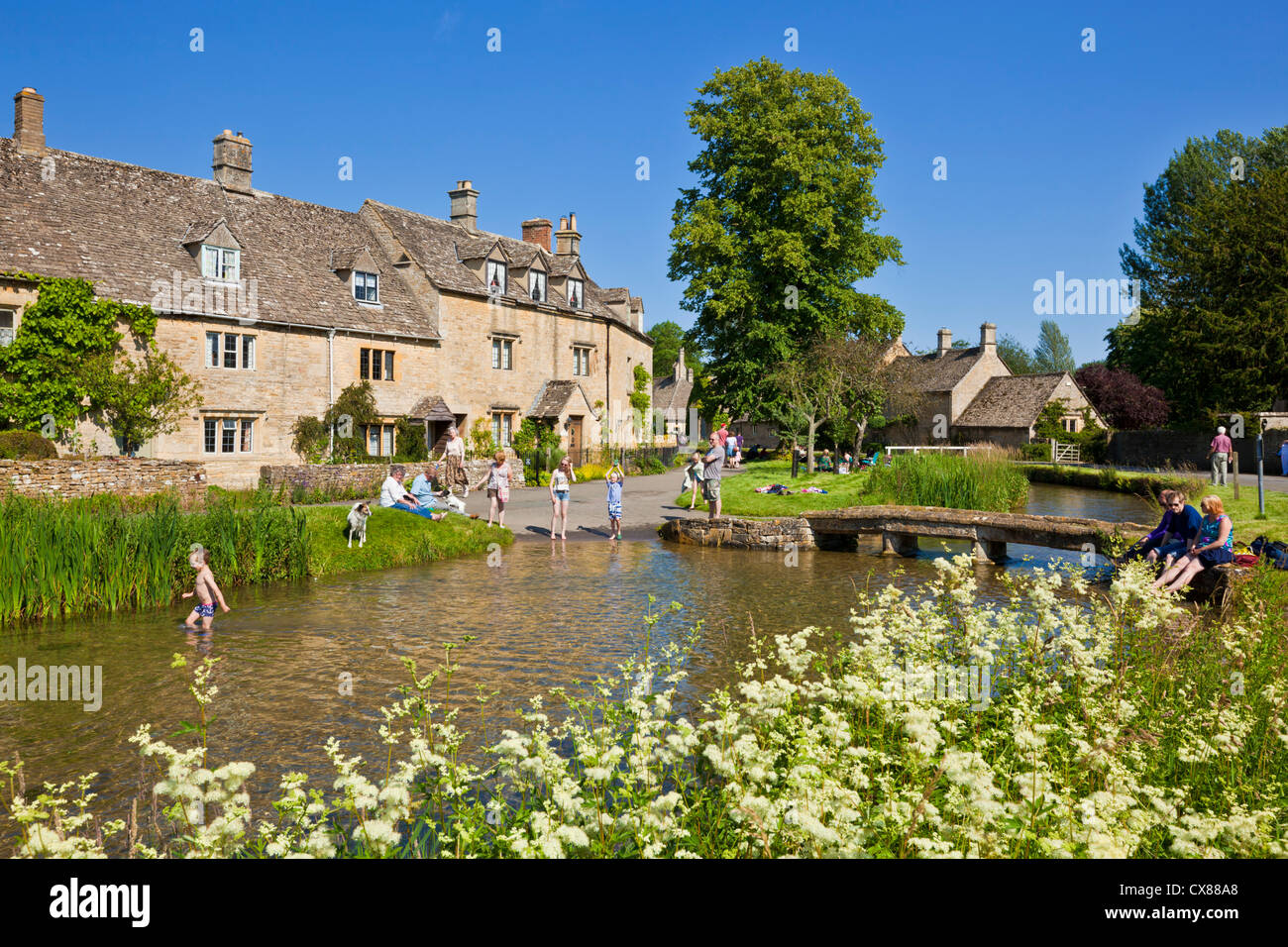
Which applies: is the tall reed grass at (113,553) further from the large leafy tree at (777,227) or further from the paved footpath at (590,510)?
the large leafy tree at (777,227)

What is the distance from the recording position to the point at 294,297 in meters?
33.9

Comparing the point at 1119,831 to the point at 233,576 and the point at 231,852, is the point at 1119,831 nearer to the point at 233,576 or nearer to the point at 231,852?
the point at 231,852

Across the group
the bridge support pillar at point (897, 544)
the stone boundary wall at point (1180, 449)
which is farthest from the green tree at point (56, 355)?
the stone boundary wall at point (1180, 449)

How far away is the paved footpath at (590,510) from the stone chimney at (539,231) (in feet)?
66.8

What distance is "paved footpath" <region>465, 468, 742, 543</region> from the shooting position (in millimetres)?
23531

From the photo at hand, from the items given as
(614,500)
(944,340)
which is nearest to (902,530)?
(614,500)

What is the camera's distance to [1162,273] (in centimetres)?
6309

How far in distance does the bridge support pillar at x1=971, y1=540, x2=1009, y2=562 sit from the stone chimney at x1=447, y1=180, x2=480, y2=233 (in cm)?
3473

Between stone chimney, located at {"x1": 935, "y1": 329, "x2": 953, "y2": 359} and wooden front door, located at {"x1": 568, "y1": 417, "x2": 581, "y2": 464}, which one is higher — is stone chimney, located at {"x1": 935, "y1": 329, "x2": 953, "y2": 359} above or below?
above

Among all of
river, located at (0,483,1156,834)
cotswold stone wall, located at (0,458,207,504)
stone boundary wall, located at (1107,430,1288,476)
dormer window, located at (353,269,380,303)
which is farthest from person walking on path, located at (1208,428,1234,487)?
dormer window, located at (353,269,380,303)

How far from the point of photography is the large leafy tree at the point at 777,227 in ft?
125

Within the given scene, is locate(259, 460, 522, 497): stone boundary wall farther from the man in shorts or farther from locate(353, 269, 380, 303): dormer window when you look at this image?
the man in shorts
